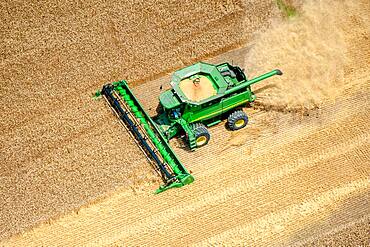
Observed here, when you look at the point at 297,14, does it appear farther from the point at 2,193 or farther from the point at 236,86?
the point at 2,193

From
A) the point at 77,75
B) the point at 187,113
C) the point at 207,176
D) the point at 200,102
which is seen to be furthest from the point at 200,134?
the point at 77,75

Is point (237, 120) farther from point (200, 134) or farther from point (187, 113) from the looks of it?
point (187, 113)

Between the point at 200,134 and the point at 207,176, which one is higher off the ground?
the point at 200,134

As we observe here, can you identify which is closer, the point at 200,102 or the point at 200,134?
the point at 200,102

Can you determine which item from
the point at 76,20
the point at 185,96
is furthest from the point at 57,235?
the point at 76,20

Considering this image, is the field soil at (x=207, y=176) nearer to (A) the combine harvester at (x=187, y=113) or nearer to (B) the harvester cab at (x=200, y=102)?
(A) the combine harvester at (x=187, y=113)

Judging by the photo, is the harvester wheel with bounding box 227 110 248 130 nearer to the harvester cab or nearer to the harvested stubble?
the harvester cab

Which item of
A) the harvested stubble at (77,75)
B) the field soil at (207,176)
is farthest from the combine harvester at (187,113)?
the harvested stubble at (77,75)
